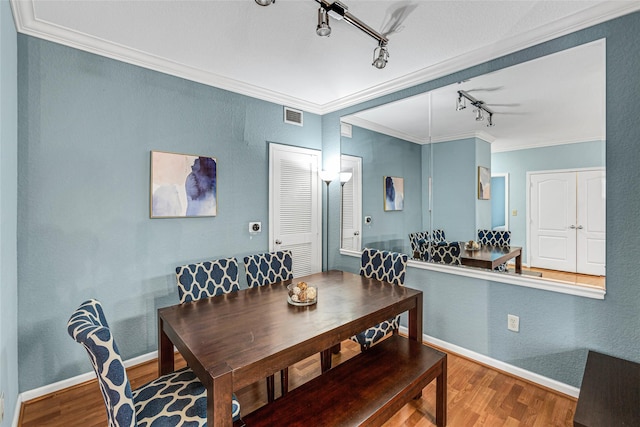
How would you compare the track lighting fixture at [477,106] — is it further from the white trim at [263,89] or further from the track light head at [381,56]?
the track light head at [381,56]

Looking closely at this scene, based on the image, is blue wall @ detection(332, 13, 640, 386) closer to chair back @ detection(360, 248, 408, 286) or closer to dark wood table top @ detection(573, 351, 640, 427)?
dark wood table top @ detection(573, 351, 640, 427)

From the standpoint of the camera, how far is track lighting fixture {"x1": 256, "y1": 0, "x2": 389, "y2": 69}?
1821mm

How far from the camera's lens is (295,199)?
12.4 ft

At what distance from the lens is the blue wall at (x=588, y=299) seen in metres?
1.92

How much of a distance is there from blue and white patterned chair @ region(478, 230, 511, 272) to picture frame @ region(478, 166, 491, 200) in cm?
32

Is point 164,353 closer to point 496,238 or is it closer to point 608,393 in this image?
point 608,393

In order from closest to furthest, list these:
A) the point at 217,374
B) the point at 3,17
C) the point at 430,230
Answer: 1. the point at 217,374
2. the point at 3,17
3. the point at 430,230

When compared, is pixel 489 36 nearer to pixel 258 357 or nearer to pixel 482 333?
pixel 482 333

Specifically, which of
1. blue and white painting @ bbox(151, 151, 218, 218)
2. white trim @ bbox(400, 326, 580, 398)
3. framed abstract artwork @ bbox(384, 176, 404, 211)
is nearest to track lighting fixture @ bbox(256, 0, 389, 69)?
framed abstract artwork @ bbox(384, 176, 404, 211)

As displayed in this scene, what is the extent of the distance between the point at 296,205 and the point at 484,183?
6.77 feet

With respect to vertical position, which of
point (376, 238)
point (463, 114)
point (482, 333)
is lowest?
point (482, 333)

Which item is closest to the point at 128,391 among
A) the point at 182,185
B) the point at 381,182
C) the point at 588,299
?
the point at 182,185

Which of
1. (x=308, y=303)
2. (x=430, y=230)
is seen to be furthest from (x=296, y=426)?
(x=430, y=230)

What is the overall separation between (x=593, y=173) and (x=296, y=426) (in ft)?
8.08
